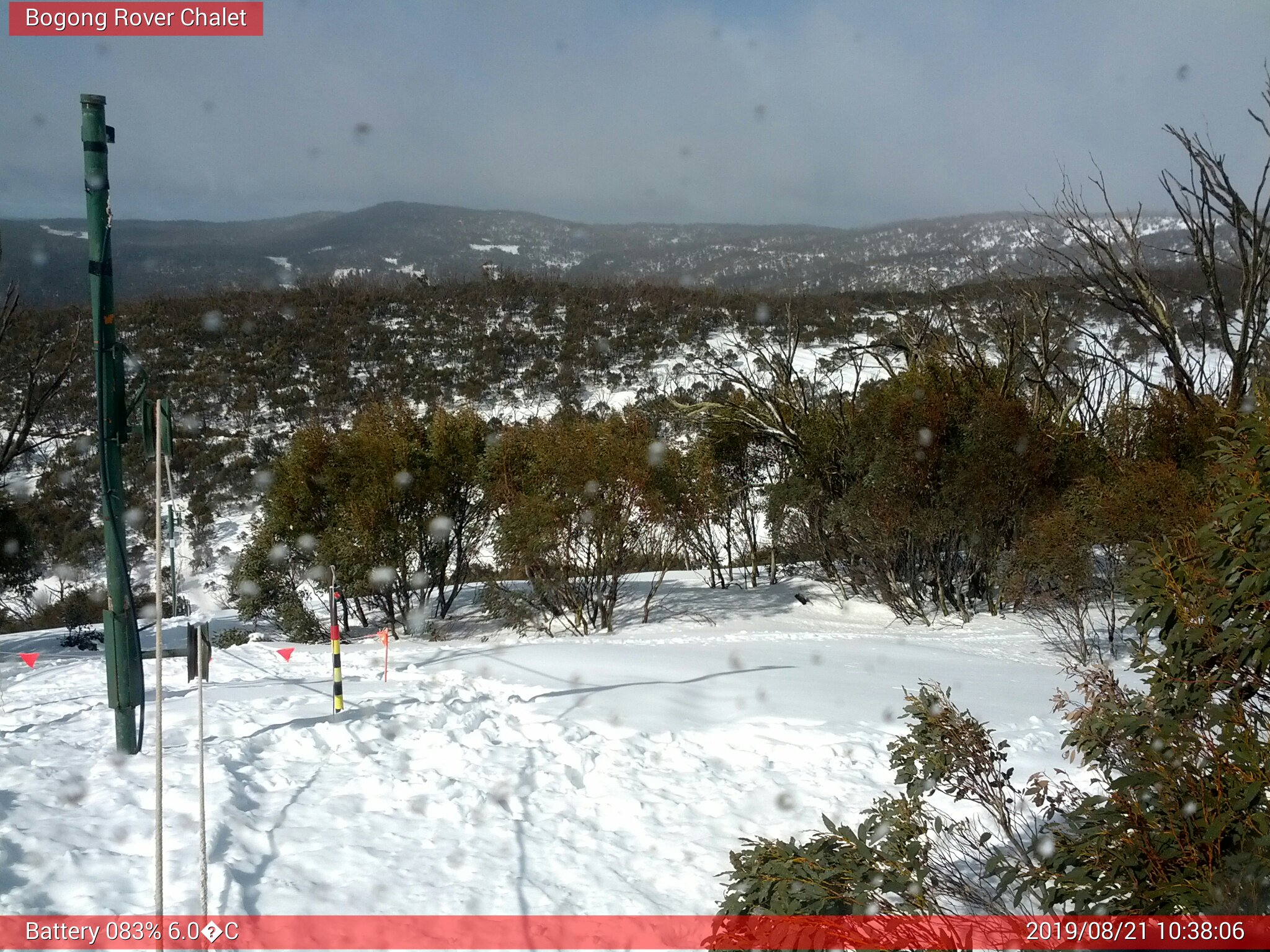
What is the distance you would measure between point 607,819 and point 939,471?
1157cm

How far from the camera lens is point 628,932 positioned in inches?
150

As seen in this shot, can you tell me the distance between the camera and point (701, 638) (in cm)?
1328

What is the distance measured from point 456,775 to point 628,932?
1.95 meters

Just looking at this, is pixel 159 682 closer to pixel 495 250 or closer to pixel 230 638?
pixel 230 638

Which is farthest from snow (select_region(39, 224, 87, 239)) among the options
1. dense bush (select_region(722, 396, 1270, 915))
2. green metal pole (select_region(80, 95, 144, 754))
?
dense bush (select_region(722, 396, 1270, 915))

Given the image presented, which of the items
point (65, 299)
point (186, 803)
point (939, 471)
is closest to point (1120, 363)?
point (939, 471)

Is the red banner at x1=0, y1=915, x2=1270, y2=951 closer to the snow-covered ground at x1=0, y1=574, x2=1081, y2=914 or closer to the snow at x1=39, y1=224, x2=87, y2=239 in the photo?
the snow-covered ground at x1=0, y1=574, x2=1081, y2=914

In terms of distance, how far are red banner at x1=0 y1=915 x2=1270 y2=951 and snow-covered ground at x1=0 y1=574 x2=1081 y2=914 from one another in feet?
0.39

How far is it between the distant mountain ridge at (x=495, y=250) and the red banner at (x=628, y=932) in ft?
159

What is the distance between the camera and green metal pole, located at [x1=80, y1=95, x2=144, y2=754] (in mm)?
4449

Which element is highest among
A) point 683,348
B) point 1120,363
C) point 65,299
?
point 65,299

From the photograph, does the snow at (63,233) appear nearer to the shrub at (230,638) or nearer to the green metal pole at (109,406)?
the shrub at (230,638)

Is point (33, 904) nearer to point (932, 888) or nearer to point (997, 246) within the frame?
point (932, 888)

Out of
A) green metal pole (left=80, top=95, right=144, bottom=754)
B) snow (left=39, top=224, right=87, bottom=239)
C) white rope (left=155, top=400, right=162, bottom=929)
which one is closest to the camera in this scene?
white rope (left=155, top=400, right=162, bottom=929)
